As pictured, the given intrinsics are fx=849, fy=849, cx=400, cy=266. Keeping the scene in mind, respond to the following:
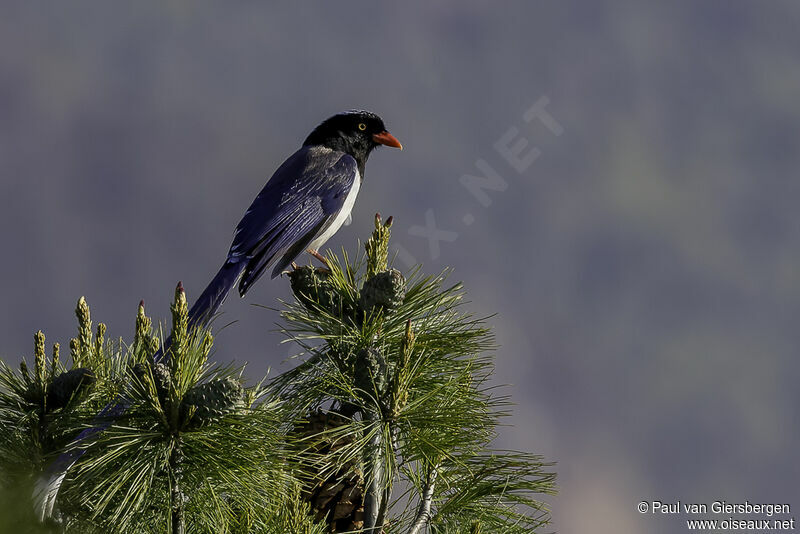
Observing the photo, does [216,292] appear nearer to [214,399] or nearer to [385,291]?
[385,291]

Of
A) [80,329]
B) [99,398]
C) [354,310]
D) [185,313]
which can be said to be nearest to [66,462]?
[99,398]

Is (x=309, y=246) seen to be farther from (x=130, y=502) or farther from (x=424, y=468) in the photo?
(x=130, y=502)

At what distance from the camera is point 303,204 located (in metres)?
6.71

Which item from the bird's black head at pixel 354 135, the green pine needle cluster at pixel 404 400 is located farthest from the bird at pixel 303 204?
the green pine needle cluster at pixel 404 400

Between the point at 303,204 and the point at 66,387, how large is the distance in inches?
146

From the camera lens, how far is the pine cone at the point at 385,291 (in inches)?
135

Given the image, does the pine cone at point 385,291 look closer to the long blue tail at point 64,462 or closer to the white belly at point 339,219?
the long blue tail at point 64,462

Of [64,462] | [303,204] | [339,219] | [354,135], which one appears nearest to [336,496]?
[64,462]

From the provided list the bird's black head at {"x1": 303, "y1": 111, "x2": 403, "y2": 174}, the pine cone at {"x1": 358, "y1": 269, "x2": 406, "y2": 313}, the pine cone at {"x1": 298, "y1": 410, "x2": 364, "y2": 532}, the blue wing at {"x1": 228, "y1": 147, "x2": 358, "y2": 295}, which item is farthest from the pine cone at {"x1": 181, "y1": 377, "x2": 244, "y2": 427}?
the bird's black head at {"x1": 303, "y1": 111, "x2": 403, "y2": 174}

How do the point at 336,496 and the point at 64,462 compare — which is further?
the point at 336,496

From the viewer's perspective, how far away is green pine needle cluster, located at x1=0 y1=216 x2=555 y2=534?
8.98ft

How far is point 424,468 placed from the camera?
10.8 ft

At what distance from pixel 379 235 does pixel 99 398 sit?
4.30 feet

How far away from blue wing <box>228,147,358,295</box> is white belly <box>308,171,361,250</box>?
0.06 meters
